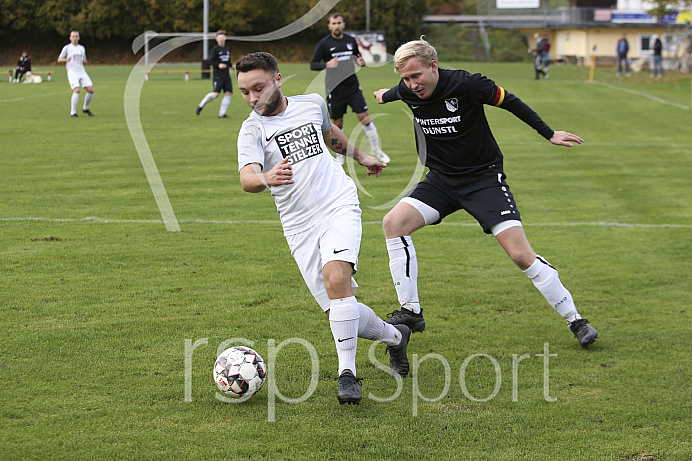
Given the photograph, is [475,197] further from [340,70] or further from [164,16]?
[164,16]

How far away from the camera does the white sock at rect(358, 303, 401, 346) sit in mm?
4949

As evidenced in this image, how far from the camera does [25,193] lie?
11.1 m

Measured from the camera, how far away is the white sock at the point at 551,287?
227 inches

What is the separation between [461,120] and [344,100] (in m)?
8.28

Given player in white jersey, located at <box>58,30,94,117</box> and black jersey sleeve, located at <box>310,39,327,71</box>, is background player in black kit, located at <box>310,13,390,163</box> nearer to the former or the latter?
black jersey sleeve, located at <box>310,39,327,71</box>

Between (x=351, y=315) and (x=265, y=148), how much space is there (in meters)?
1.17

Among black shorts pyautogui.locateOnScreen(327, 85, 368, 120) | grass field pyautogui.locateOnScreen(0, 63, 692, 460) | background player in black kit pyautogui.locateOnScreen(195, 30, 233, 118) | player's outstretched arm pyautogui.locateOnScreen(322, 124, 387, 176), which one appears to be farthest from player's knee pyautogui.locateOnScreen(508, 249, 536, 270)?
background player in black kit pyautogui.locateOnScreen(195, 30, 233, 118)

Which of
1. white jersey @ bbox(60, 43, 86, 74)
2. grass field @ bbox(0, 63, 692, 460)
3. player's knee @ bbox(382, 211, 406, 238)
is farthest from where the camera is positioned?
white jersey @ bbox(60, 43, 86, 74)

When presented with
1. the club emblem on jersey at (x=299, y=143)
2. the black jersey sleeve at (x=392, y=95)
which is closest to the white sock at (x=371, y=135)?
the black jersey sleeve at (x=392, y=95)

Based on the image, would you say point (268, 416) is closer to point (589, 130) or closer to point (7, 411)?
point (7, 411)

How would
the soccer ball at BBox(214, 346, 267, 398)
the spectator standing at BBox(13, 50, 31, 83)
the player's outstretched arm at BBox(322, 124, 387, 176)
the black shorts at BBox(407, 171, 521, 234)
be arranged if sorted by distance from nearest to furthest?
1. the soccer ball at BBox(214, 346, 267, 398)
2. the player's outstretched arm at BBox(322, 124, 387, 176)
3. the black shorts at BBox(407, 171, 521, 234)
4. the spectator standing at BBox(13, 50, 31, 83)

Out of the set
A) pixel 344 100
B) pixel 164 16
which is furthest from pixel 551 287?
pixel 164 16

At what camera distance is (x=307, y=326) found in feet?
19.5

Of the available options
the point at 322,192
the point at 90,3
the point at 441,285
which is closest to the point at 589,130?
the point at 441,285
